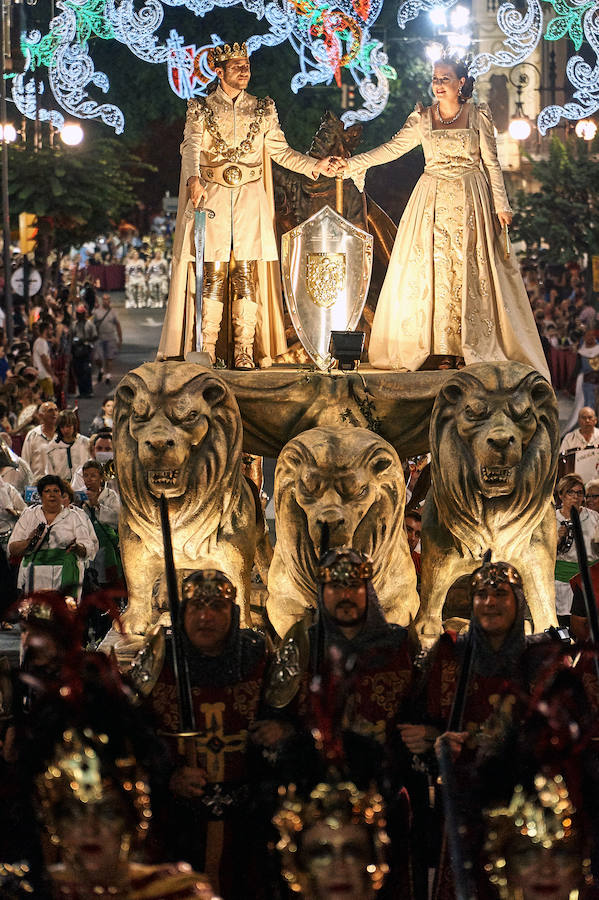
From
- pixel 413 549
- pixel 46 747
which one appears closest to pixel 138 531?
pixel 413 549

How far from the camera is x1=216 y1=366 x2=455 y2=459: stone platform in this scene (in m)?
10.8

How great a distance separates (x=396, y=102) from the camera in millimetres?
32844

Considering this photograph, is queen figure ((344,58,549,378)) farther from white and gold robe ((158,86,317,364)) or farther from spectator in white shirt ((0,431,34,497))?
spectator in white shirt ((0,431,34,497))

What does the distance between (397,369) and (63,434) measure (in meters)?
4.06

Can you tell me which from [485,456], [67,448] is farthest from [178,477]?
[67,448]

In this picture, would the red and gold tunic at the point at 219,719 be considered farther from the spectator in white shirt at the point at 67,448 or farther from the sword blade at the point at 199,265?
the spectator in white shirt at the point at 67,448

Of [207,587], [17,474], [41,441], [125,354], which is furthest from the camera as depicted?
[125,354]

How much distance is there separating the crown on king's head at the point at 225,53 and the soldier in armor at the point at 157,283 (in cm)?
3232

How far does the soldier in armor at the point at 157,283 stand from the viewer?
4428cm

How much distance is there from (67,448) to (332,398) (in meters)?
4.78

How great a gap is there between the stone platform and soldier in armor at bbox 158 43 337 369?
1.25 meters

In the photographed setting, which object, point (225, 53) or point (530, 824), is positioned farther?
point (225, 53)

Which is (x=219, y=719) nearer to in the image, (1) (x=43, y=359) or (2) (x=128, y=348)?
(1) (x=43, y=359)

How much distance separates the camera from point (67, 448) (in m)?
15.1
